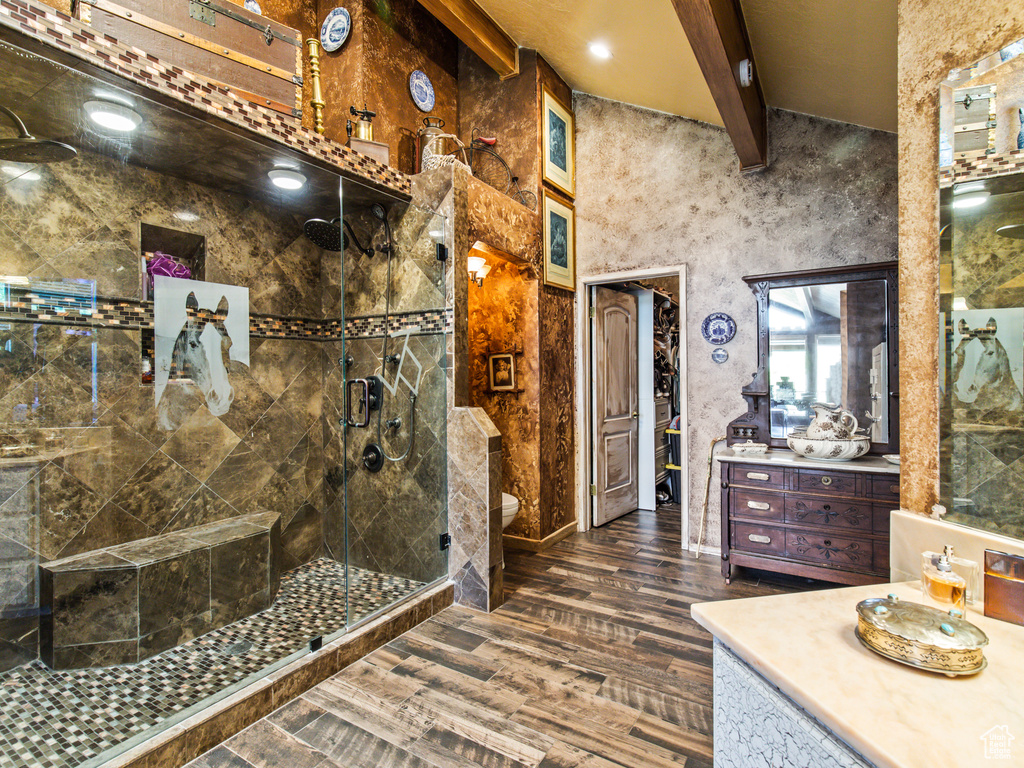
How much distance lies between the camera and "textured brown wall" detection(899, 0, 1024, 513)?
120 centimetres

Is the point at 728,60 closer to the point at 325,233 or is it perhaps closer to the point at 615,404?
the point at 325,233

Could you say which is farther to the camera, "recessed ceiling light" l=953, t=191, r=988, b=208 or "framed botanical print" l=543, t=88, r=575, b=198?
"framed botanical print" l=543, t=88, r=575, b=198

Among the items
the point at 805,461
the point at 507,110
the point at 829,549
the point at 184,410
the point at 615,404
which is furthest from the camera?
the point at 615,404

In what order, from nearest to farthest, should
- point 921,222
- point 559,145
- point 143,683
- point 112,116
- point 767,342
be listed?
1. point 921,222
2. point 112,116
3. point 143,683
4. point 767,342
5. point 559,145

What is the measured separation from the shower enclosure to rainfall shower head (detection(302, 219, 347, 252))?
0.07ft

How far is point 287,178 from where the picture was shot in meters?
2.69

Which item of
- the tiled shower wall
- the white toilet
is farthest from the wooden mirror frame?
the tiled shower wall

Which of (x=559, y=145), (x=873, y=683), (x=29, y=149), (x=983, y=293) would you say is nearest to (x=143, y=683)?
(x=29, y=149)

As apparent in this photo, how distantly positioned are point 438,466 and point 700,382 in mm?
1985

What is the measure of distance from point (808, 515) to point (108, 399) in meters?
3.65

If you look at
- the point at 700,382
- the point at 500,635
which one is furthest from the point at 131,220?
the point at 700,382

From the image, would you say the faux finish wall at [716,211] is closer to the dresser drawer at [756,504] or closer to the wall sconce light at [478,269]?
the dresser drawer at [756,504]

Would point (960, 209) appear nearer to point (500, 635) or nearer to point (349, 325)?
point (500, 635)

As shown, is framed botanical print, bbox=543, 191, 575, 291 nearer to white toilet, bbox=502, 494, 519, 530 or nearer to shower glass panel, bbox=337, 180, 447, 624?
shower glass panel, bbox=337, 180, 447, 624
